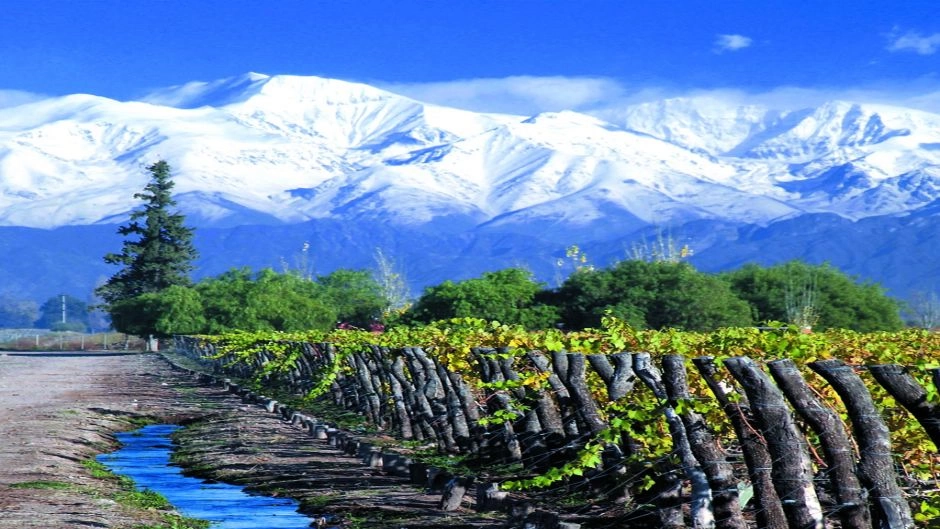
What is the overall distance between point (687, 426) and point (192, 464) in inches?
524

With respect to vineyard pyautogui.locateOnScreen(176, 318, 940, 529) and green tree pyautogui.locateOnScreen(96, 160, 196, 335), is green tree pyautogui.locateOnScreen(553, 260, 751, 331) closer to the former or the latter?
vineyard pyautogui.locateOnScreen(176, 318, 940, 529)

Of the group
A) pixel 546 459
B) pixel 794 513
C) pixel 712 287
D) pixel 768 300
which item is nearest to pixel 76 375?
pixel 712 287

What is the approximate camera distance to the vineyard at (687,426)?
10.8 meters

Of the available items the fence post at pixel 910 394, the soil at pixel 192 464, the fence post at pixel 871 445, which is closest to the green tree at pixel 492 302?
the soil at pixel 192 464

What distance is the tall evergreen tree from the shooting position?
13750 centimetres

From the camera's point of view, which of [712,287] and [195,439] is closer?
[195,439]

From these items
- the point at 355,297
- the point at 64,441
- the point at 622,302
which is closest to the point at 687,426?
the point at 64,441

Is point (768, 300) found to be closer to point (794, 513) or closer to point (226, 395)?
point (226, 395)

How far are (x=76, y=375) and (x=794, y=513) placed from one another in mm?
58645

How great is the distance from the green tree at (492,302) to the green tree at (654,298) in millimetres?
1629

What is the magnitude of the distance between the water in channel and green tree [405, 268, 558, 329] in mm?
42515

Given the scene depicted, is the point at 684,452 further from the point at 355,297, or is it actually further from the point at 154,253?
the point at 355,297

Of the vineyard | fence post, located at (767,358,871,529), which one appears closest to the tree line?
the vineyard

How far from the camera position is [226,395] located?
4612 cm
